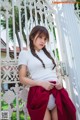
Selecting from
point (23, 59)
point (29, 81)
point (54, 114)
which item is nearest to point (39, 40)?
point (23, 59)

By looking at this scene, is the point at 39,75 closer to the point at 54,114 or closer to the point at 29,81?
the point at 29,81

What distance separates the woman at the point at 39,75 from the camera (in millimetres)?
2127

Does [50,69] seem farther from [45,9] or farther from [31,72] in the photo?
[45,9]

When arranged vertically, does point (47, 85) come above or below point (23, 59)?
below

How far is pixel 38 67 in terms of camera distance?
89.5 inches

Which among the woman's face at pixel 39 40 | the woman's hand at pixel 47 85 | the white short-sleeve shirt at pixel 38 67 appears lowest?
the woman's hand at pixel 47 85

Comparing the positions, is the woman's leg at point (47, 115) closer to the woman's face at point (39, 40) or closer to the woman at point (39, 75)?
the woman at point (39, 75)

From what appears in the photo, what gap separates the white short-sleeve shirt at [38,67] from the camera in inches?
89.0

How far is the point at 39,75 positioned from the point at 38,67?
73 mm

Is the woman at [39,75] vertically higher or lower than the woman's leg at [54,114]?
higher

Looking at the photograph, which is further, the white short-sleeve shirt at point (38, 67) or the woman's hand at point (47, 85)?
the white short-sleeve shirt at point (38, 67)

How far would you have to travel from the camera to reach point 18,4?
2.85 meters

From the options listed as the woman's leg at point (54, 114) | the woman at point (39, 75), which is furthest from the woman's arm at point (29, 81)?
the woman's leg at point (54, 114)

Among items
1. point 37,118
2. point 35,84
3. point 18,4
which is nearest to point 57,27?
point 18,4
